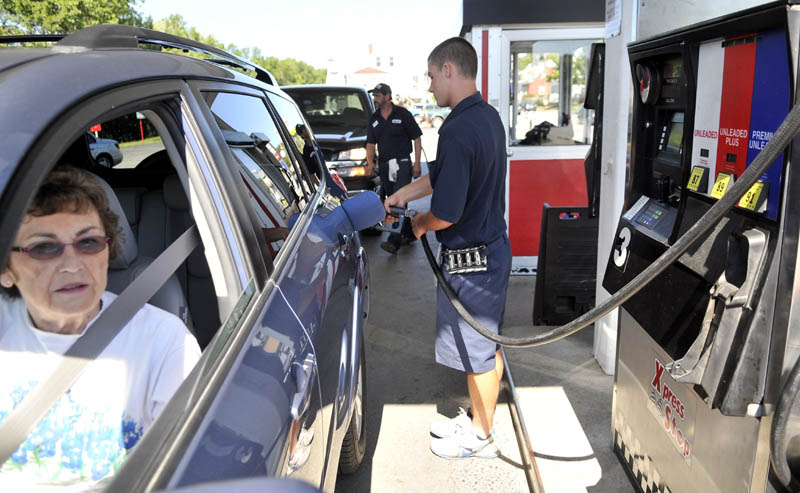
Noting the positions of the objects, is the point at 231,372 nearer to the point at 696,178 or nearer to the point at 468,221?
the point at 696,178

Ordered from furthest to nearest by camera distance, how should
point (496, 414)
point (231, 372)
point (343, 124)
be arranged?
point (343, 124) < point (496, 414) < point (231, 372)

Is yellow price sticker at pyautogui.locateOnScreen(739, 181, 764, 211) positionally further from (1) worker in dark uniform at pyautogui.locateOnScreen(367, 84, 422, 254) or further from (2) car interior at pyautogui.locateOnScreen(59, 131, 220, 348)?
(1) worker in dark uniform at pyautogui.locateOnScreen(367, 84, 422, 254)

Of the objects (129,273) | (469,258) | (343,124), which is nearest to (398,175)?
(343,124)

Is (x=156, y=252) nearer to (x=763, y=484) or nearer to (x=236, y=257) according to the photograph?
(x=236, y=257)

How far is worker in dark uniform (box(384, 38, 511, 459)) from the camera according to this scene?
9.24ft

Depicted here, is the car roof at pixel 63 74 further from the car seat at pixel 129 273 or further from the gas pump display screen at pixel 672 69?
the gas pump display screen at pixel 672 69

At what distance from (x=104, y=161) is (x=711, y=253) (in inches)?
83.7

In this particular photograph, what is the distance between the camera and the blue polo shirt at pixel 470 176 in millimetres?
2797

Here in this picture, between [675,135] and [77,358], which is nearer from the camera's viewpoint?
[77,358]

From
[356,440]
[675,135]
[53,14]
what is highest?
[53,14]

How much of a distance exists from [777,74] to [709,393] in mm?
875

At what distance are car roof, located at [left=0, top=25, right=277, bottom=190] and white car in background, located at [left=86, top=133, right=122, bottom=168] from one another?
26.6 inches

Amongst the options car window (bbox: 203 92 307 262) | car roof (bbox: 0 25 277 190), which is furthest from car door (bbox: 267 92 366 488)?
car roof (bbox: 0 25 277 190)

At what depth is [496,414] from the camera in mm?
3641
